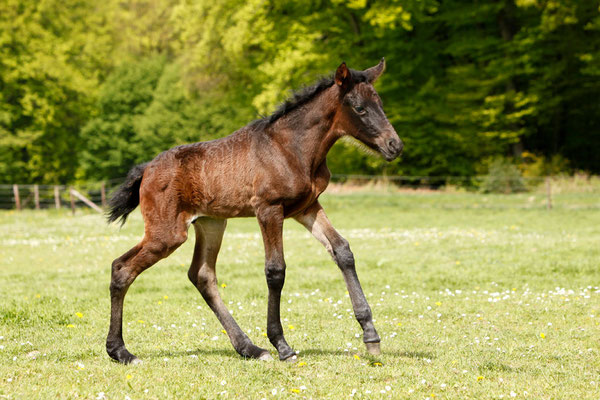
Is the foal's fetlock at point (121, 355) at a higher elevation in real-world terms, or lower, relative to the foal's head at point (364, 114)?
lower

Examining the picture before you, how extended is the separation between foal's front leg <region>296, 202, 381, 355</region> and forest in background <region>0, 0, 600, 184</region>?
20.7 meters

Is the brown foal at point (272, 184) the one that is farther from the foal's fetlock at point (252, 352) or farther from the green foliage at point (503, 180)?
the green foliage at point (503, 180)

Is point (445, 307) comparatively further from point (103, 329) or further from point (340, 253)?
point (103, 329)

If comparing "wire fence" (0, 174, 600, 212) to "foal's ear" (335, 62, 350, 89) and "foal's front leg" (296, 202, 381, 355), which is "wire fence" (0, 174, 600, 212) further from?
"foal's ear" (335, 62, 350, 89)

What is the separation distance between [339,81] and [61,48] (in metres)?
45.7

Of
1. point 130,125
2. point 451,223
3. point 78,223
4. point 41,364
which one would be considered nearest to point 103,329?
point 41,364

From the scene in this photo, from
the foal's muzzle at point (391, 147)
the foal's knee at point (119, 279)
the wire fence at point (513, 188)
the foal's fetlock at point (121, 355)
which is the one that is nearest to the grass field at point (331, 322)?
the foal's fetlock at point (121, 355)

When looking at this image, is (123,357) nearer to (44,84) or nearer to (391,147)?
(391,147)

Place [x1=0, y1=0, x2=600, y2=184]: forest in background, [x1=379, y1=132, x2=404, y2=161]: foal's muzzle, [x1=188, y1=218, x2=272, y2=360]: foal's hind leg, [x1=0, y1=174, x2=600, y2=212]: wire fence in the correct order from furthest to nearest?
1. [x1=0, y1=0, x2=600, y2=184]: forest in background
2. [x1=0, y1=174, x2=600, y2=212]: wire fence
3. [x1=188, y1=218, x2=272, y2=360]: foal's hind leg
4. [x1=379, y1=132, x2=404, y2=161]: foal's muzzle

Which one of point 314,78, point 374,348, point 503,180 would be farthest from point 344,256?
point 503,180

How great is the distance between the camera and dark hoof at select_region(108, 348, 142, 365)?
21.3ft

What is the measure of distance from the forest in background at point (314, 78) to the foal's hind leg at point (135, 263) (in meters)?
20.9

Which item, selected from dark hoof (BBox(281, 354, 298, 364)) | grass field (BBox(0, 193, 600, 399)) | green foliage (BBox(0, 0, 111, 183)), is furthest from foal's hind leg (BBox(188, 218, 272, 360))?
green foliage (BBox(0, 0, 111, 183))

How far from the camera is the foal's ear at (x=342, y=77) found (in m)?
6.52
